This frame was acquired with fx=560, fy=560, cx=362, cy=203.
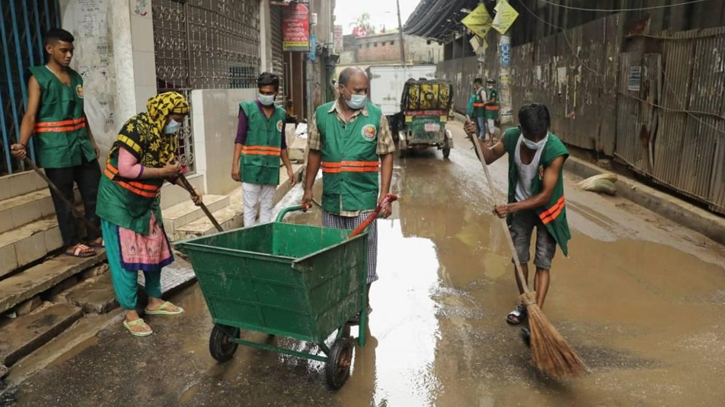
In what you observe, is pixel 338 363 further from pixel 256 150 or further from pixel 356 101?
pixel 256 150

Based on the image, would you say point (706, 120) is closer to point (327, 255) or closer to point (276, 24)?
point (327, 255)

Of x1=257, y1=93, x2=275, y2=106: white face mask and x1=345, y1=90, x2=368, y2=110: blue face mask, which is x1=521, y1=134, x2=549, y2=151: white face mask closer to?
x1=345, y1=90, x2=368, y2=110: blue face mask

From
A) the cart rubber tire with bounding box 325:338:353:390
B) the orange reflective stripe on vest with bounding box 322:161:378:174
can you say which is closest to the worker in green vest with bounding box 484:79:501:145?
the orange reflective stripe on vest with bounding box 322:161:378:174

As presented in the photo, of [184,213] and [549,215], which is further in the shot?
[184,213]

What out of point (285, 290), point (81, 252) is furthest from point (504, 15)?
point (285, 290)

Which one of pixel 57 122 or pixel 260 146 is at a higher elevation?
pixel 57 122

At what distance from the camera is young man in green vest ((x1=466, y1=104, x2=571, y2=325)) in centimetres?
377

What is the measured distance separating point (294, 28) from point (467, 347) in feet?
42.1

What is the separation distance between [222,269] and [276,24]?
12.2 meters

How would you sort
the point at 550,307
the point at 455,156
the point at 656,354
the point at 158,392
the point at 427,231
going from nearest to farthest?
1. the point at 158,392
2. the point at 656,354
3. the point at 550,307
4. the point at 427,231
5. the point at 455,156

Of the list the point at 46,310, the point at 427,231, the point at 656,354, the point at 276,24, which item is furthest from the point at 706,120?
the point at 276,24

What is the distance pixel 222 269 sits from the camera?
10.3ft

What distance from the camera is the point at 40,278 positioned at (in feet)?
13.8

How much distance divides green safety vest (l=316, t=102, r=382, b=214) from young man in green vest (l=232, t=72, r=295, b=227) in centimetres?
139
